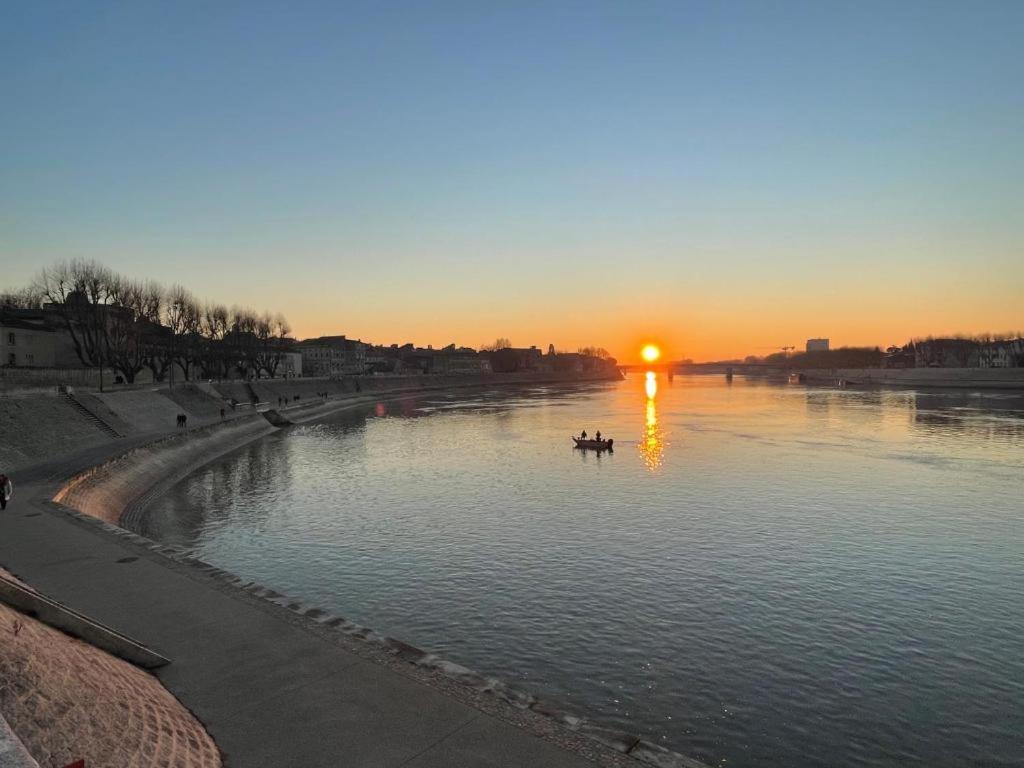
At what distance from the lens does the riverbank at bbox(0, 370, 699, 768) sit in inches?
324

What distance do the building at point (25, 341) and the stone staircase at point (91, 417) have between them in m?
31.9

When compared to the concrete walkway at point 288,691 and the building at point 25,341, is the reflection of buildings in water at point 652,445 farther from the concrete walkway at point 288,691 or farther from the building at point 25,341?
the building at point 25,341

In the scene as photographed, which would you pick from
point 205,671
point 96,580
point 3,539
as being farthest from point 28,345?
point 205,671

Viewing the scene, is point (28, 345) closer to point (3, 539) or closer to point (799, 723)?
point (3, 539)

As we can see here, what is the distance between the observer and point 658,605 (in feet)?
60.6

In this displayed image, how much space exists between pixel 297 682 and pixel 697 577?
582 inches

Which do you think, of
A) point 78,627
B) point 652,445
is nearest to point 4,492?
point 78,627

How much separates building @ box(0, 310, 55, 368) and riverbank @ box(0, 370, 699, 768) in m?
74.0

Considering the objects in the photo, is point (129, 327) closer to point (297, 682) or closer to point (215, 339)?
point (215, 339)

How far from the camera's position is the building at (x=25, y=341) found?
7450cm

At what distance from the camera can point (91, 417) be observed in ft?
160

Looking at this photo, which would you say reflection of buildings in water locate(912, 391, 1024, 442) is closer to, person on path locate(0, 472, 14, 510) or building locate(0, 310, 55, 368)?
person on path locate(0, 472, 14, 510)

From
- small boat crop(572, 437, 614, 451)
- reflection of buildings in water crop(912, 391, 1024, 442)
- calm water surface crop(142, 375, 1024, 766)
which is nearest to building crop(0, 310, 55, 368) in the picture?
calm water surface crop(142, 375, 1024, 766)

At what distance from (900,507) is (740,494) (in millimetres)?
7698
